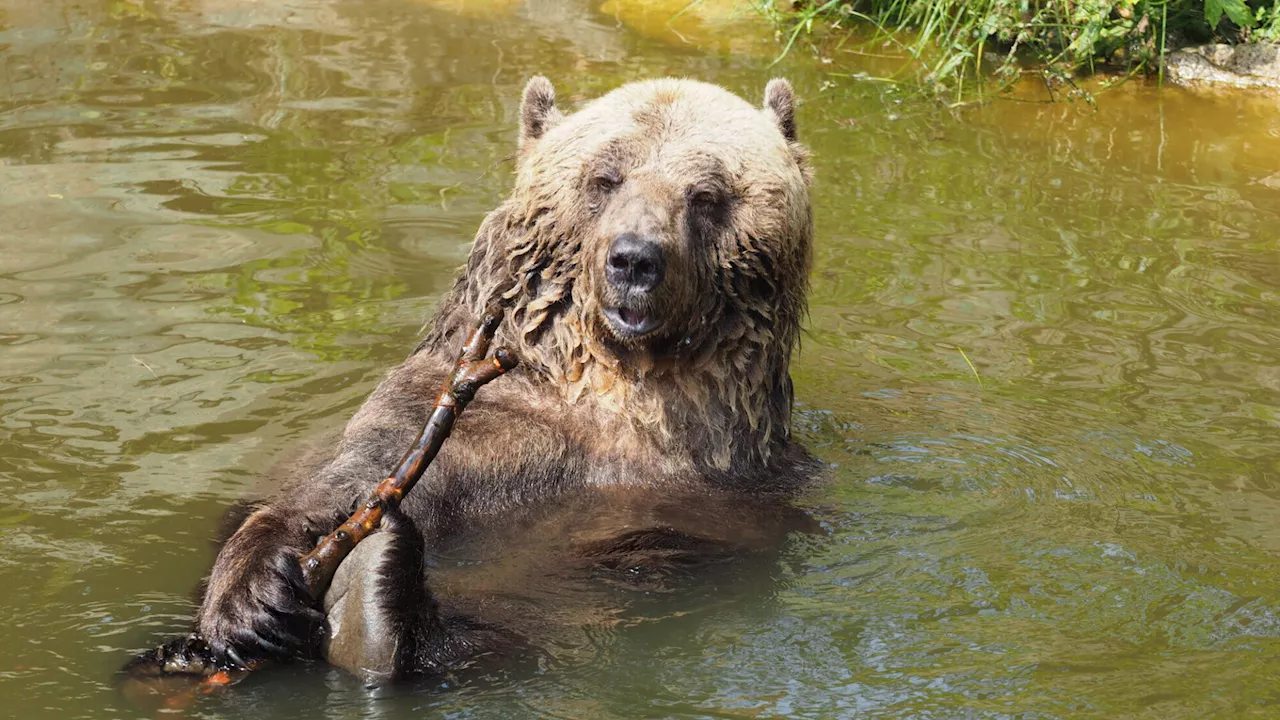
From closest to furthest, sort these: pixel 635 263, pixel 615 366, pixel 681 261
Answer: pixel 635 263, pixel 681 261, pixel 615 366

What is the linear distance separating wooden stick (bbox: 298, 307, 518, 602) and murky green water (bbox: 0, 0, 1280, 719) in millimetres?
308

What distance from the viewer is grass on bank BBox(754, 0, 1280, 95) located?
1156cm

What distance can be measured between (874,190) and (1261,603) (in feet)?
15.6

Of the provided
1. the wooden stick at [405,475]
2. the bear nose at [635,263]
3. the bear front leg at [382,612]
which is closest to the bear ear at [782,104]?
the bear nose at [635,263]

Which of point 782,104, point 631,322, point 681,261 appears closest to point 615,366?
point 631,322

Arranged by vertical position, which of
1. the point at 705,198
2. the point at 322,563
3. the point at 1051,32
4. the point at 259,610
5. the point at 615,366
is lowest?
the point at 259,610

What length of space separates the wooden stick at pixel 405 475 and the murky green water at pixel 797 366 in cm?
31

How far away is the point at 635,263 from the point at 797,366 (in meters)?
2.49

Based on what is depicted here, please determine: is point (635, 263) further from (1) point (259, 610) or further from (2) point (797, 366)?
(2) point (797, 366)

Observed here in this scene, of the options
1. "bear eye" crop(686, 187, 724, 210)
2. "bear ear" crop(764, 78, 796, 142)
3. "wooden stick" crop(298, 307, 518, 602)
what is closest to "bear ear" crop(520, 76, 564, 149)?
"bear eye" crop(686, 187, 724, 210)

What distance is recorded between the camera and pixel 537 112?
234 inches

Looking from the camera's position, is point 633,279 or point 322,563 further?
point 633,279

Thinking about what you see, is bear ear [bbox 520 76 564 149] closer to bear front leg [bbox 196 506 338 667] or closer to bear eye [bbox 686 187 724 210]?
bear eye [bbox 686 187 724 210]

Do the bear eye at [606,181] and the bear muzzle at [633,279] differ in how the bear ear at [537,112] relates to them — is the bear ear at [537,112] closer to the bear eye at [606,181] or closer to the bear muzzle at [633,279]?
the bear eye at [606,181]
